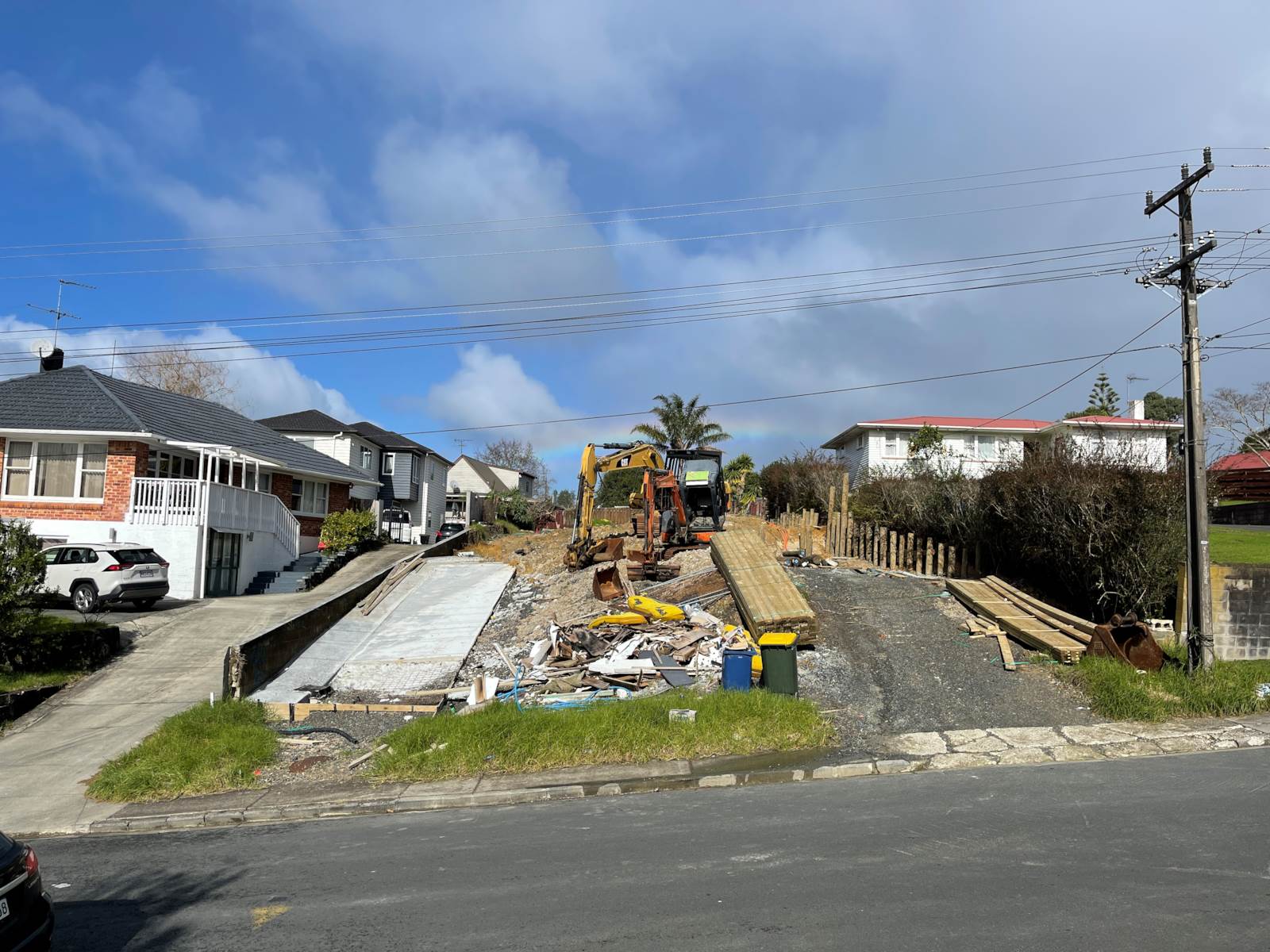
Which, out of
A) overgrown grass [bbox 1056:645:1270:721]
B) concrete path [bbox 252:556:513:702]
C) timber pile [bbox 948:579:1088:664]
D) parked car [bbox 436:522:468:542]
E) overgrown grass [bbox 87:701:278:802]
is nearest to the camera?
overgrown grass [bbox 87:701:278:802]

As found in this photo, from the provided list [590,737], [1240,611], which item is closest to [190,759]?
[590,737]

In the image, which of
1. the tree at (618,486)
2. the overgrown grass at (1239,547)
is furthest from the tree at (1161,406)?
the overgrown grass at (1239,547)

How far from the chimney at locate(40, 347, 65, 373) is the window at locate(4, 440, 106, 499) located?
7256 millimetres

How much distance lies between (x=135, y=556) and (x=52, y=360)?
571 inches

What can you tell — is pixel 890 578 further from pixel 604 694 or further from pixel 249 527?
pixel 249 527

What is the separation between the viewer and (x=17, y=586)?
13695mm

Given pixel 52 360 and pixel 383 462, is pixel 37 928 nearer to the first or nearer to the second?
pixel 52 360

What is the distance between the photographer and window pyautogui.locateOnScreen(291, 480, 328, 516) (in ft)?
105

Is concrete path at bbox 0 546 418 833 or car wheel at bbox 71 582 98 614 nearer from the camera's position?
concrete path at bbox 0 546 418 833

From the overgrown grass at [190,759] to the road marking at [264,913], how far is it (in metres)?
4.55

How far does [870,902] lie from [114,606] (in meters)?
19.4

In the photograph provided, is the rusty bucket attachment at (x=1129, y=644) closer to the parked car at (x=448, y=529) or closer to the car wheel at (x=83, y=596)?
the car wheel at (x=83, y=596)

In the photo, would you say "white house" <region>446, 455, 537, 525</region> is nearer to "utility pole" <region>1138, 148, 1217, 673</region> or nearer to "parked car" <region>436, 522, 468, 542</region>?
"parked car" <region>436, 522, 468, 542</region>

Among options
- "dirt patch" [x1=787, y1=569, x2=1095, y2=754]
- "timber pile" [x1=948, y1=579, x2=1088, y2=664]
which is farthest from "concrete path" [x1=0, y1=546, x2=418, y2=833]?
"timber pile" [x1=948, y1=579, x2=1088, y2=664]
